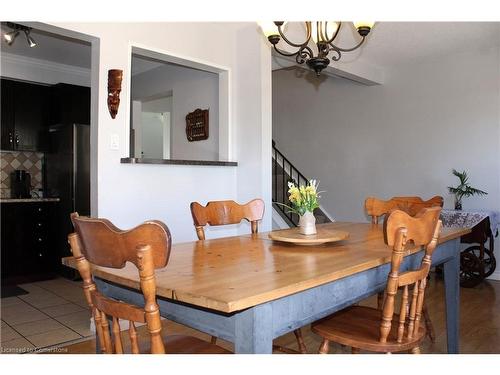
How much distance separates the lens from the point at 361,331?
1.71 metres

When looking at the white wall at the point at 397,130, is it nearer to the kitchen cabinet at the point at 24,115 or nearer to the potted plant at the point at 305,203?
the kitchen cabinet at the point at 24,115

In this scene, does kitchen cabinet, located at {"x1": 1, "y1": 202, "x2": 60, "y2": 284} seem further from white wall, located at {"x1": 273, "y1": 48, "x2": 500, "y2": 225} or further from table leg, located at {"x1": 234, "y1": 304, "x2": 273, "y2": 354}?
table leg, located at {"x1": 234, "y1": 304, "x2": 273, "y2": 354}

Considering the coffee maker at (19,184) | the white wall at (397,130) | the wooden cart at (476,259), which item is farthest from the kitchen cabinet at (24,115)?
the wooden cart at (476,259)

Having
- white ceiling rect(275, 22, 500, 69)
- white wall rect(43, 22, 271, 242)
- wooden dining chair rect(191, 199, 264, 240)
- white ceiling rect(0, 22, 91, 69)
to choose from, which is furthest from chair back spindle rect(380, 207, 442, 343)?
white ceiling rect(0, 22, 91, 69)

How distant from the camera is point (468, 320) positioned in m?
3.17

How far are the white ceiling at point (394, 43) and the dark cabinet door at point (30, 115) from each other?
0.39m

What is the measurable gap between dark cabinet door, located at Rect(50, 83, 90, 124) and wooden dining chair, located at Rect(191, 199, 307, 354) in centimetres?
311

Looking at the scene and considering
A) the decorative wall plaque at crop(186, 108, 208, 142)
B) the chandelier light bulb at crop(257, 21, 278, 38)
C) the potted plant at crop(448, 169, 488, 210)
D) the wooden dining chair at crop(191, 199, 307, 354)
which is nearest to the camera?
the wooden dining chair at crop(191, 199, 307, 354)

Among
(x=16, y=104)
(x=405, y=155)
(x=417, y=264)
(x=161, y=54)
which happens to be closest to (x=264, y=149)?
(x=161, y=54)

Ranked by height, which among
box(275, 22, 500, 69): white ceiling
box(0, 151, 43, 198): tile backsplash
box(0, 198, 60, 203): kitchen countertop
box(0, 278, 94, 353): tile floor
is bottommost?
box(0, 278, 94, 353): tile floor

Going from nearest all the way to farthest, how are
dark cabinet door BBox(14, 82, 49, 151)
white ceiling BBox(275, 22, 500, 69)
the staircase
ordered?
white ceiling BBox(275, 22, 500, 69) → dark cabinet door BBox(14, 82, 49, 151) → the staircase

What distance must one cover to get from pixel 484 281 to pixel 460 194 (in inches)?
38.4

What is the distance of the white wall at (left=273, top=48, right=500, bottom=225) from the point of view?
185 inches

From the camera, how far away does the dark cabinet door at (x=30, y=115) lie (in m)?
4.81
